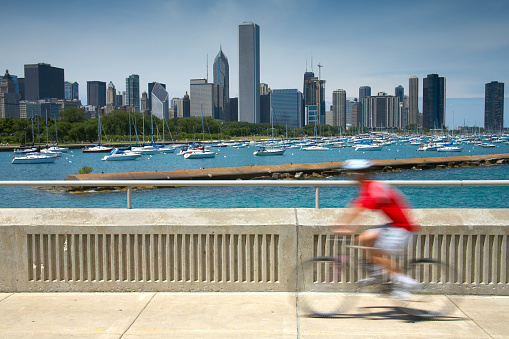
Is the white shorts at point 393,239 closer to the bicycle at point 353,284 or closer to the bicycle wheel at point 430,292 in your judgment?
the bicycle at point 353,284

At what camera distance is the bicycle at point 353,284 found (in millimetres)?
5742

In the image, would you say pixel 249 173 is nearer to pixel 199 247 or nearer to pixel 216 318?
pixel 199 247

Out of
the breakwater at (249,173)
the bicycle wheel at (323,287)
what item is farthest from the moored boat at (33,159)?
the bicycle wheel at (323,287)

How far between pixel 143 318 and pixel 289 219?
210cm

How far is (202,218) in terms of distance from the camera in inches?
261

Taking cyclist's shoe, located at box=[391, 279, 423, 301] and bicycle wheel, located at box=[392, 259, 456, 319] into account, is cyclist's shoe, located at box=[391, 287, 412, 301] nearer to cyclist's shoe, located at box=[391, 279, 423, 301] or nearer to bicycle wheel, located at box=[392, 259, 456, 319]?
cyclist's shoe, located at box=[391, 279, 423, 301]

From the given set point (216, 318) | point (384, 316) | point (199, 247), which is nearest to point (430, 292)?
point (384, 316)

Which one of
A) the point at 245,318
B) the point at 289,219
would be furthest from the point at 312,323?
the point at 289,219

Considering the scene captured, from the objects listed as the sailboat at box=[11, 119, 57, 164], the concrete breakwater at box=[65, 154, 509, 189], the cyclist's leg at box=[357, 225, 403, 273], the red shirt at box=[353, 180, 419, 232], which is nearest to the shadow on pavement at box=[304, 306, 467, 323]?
the cyclist's leg at box=[357, 225, 403, 273]

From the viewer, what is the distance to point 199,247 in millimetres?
6520

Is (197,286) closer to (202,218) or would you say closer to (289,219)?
(202,218)

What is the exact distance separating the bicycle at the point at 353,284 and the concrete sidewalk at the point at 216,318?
0.14 metres

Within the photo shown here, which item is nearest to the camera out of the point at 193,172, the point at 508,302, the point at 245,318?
the point at 245,318

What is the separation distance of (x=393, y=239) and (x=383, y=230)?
0.14 m
